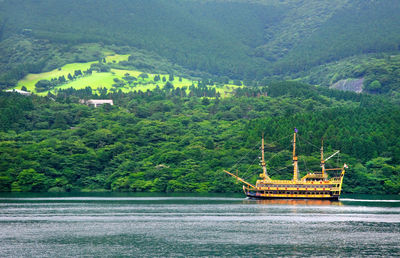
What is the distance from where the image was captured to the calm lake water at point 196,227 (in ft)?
221

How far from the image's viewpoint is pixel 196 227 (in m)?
84.2

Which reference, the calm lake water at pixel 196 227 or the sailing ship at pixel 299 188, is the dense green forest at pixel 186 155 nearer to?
the sailing ship at pixel 299 188

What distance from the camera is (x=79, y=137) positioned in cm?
17600

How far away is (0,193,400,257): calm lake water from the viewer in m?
67.3

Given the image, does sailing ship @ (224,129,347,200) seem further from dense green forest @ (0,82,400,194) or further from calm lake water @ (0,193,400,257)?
dense green forest @ (0,82,400,194)

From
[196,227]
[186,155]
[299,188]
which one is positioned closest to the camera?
[196,227]

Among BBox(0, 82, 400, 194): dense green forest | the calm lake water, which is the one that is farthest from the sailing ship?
BBox(0, 82, 400, 194): dense green forest

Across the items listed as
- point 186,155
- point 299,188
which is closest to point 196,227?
point 299,188

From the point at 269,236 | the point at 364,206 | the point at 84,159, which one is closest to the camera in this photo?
the point at 269,236

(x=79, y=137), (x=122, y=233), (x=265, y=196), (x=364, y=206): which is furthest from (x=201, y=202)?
(x=79, y=137)

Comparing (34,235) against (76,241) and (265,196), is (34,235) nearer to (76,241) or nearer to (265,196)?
(76,241)

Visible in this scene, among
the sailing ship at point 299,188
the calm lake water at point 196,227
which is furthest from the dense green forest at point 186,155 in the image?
the calm lake water at point 196,227

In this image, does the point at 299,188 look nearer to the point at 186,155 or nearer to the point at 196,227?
the point at 186,155

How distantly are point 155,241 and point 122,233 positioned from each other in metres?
7.59
